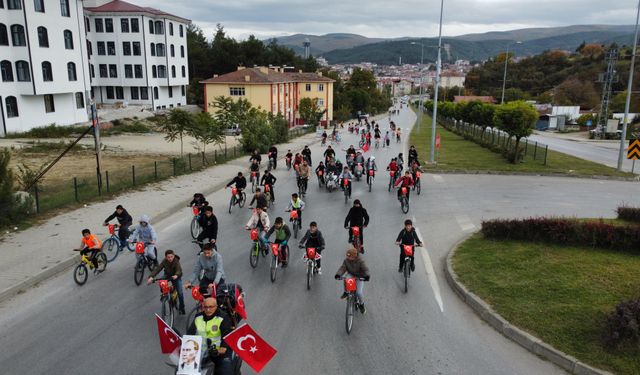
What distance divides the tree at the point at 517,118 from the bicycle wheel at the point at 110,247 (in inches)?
937

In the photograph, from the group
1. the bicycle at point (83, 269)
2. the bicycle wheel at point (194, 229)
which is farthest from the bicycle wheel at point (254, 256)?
the bicycle at point (83, 269)

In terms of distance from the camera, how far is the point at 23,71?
4100 cm

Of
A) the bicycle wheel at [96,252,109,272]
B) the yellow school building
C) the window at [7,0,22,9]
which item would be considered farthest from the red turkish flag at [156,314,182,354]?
the yellow school building

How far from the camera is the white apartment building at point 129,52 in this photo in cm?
5984

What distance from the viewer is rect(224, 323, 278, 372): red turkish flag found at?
6.01 meters

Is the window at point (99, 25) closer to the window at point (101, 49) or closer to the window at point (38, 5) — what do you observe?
the window at point (101, 49)

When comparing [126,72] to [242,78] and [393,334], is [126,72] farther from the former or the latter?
[393,334]

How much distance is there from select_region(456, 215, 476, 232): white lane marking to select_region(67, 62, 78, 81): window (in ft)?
139

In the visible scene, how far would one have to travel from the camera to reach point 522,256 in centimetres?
1196

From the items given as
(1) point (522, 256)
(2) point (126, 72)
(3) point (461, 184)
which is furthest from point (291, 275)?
(2) point (126, 72)


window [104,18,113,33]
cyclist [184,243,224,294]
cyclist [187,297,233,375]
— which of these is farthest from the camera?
window [104,18,113,33]

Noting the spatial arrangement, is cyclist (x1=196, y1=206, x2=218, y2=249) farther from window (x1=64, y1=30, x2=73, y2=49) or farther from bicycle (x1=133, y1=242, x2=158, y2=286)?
window (x1=64, y1=30, x2=73, y2=49)

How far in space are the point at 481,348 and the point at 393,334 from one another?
4.87 feet

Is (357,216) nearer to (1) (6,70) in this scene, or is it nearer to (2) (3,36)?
(1) (6,70)
